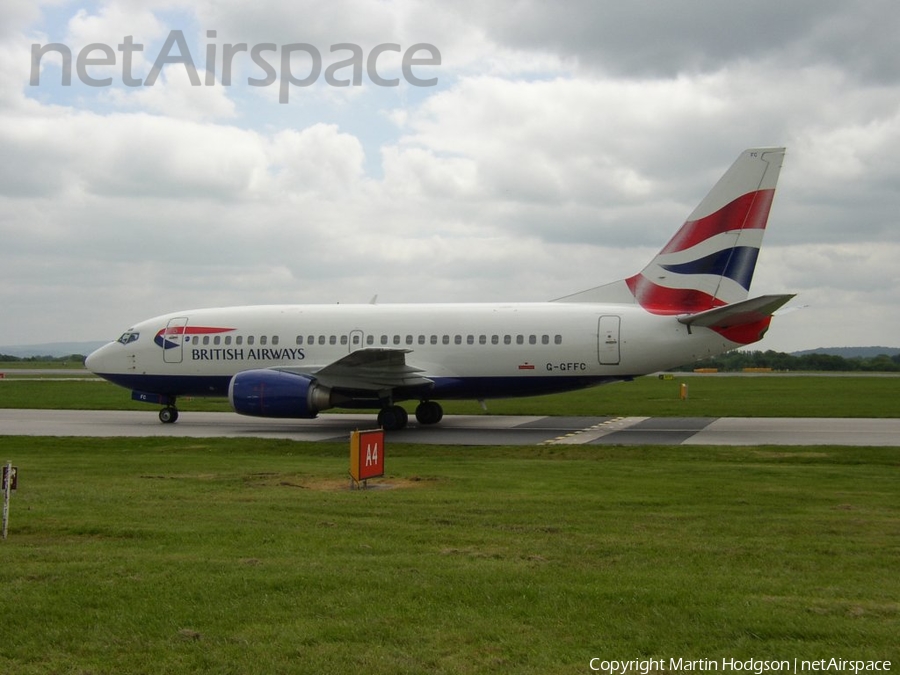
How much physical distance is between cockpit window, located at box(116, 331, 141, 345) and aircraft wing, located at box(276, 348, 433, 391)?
7.38 metres

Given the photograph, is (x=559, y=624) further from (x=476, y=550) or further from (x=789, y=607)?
(x=476, y=550)

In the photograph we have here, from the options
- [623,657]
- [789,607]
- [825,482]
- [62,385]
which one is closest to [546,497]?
[825,482]

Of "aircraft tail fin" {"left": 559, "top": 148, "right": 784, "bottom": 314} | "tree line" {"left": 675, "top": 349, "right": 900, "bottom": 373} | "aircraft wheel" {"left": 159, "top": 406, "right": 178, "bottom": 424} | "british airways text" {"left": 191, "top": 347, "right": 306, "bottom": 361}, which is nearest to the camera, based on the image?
"aircraft tail fin" {"left": 559, "top": 148, "right": 784, "bottom": 314}

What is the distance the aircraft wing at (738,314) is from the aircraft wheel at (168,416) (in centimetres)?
1593

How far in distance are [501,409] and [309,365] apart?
9646 millimetres

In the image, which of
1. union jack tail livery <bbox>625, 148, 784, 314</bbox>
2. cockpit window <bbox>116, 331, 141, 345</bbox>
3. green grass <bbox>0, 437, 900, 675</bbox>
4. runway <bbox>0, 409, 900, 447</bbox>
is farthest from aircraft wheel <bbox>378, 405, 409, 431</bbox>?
green grass <bbox>0, 437, 900, 675</bbox>

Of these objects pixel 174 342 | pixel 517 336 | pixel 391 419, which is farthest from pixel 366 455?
pixel 174 342

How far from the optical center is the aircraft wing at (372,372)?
78.2 ft

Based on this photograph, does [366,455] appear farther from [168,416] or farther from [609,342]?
[168,416]

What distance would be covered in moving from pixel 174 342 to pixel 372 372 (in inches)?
304

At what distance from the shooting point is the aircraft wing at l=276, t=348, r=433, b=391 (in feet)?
78.2

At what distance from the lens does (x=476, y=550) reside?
861 cm

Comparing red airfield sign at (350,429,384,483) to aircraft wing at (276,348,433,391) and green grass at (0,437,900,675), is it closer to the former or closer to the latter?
green grass at (0,437,900,675)

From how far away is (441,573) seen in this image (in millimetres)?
7566
